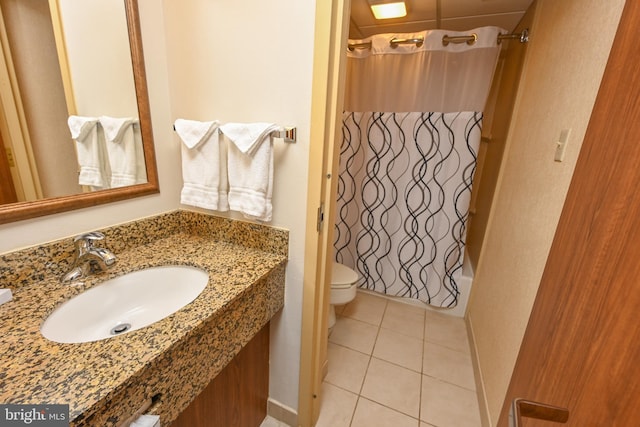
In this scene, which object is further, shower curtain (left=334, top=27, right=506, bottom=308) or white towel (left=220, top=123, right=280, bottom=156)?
shower curtain (left=334, top=27, right=506, bottom=308)

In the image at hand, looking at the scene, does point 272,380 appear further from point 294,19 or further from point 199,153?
point 294,19

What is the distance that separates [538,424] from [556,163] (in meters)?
0.92

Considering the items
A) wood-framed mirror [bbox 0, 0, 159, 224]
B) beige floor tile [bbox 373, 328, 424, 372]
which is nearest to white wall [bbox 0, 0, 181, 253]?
wood-framed mirror [bbox 0, 0, 159, 224]

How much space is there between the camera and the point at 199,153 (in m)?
1.08

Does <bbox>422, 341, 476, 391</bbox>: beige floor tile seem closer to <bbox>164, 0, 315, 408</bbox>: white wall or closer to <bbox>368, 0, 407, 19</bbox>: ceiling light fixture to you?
<bbox>164, 0, 315, 408</bbox>: white wall

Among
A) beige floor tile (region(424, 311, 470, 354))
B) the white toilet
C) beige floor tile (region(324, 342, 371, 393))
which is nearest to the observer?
beige floor tile (region(324, 342, 371, 393))

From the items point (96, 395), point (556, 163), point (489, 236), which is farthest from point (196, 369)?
point (489, 236)

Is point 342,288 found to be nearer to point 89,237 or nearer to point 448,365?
point 448,365

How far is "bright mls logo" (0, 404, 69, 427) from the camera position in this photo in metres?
0.46

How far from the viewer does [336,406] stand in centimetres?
140

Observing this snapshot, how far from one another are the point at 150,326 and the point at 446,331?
1972mm

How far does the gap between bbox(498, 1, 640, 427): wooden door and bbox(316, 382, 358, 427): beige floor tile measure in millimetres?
1037

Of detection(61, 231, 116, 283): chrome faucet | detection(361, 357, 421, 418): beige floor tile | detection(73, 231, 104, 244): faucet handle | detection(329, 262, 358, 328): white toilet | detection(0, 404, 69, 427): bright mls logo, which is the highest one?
detection(73, 231, 104, 244): faucet handle

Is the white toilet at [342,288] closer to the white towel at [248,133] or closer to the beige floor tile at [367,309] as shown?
the beige floor tile at [367,309]
